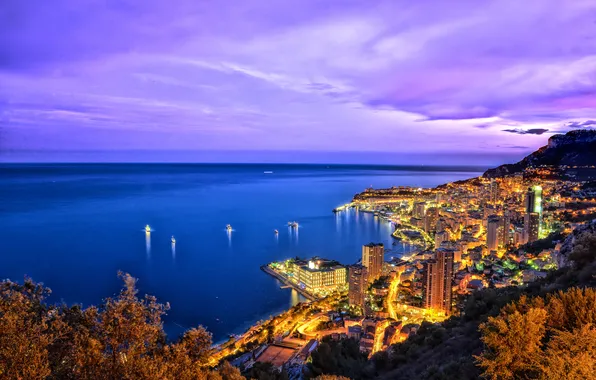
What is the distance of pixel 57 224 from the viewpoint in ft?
66.6

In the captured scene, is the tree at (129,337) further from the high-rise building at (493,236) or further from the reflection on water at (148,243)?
the high-rise building at (493,236)

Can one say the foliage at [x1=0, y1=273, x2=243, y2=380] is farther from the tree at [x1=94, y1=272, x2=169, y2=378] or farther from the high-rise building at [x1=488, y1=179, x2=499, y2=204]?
→ the high-rise building at [x1=488, y1=179, x2=499, y2=204]

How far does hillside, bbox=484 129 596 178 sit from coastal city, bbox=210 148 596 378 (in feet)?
20.3

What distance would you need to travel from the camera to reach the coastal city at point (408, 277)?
8.45 metres

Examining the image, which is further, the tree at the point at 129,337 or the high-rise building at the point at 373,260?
the high-rise building at the point at 373,260

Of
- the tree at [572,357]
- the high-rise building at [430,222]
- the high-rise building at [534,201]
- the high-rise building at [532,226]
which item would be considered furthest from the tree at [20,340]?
the high-rise building at [430,222]

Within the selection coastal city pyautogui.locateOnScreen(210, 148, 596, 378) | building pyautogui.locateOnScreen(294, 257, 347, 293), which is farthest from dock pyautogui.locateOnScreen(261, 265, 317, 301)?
building pyautogui.locateOnScreen(294, 257, 347, 293)

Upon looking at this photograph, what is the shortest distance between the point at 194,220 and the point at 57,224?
7075 mm

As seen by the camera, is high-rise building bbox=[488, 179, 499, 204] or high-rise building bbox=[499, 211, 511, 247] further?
high-rise building bbox=[488, 179, 499, 204]

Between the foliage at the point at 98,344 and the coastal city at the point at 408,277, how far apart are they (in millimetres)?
1232

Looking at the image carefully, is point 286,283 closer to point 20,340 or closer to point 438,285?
point 438,285

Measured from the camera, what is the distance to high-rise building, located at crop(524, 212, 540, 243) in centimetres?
1788

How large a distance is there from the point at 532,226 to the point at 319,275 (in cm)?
1147

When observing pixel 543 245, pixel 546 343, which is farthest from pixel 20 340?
A: pixel 543 245
